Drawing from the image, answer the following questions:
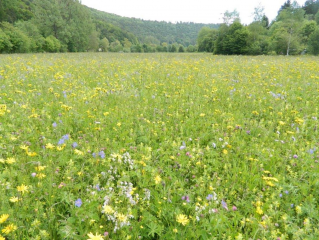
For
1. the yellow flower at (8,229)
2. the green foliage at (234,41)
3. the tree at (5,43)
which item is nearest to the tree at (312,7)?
the green foliage at (234,41)

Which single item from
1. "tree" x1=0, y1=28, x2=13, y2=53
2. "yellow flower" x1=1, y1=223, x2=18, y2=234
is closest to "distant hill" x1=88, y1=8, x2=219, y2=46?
"tree" x1=0, y1=28, x2=13, y2=53

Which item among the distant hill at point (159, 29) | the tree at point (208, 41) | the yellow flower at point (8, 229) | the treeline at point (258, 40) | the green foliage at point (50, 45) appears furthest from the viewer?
the distant hill at point (159, 29)

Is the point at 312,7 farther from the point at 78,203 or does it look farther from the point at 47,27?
the point at 78,203

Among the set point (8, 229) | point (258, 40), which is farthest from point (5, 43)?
point (258, 40)

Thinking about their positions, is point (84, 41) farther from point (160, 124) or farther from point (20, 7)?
point (160, 124)

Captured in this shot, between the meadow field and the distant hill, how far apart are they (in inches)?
6355

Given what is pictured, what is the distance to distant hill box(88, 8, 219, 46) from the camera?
161625 mm

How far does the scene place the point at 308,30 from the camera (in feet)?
137

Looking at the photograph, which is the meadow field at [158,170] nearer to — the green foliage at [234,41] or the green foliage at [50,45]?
the green foliage at [234,41]

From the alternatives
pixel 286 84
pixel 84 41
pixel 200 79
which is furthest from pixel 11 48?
pixel 286 84

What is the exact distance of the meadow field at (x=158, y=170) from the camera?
1839mm

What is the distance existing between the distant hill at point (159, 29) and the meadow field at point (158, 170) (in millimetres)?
161426

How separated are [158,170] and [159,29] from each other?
660 ft

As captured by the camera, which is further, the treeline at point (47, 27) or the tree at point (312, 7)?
the tree at point (312, 7)
